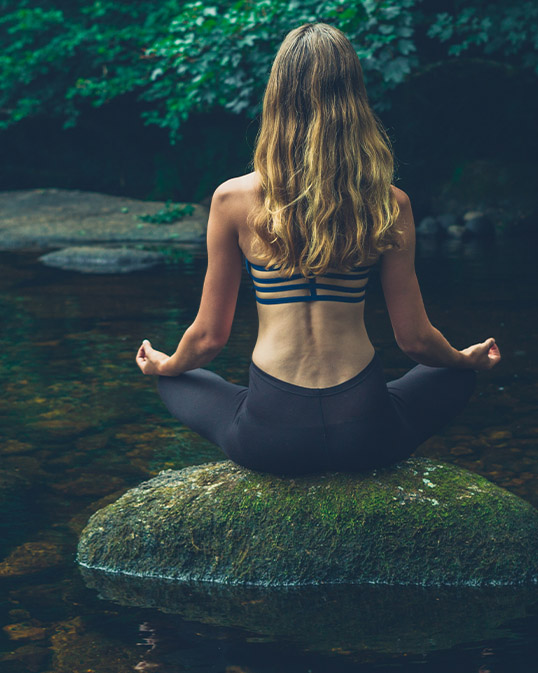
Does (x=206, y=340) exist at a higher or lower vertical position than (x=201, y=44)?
lower

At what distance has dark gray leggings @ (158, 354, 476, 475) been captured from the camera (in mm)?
3178

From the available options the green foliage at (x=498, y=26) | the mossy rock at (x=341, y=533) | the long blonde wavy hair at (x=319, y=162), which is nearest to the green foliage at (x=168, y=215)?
the green foliage at (x=498, y=26)

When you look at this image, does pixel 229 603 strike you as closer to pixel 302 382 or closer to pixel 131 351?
pixel 302 382

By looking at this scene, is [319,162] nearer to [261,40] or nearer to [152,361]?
[152,361]

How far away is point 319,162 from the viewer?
3.03 meters

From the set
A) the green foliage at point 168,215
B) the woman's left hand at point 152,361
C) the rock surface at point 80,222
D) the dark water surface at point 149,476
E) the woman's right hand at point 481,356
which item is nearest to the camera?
the dark water surface at point 149,476

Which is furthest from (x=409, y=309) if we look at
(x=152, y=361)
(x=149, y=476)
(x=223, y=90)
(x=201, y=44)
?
(x=223, y=90)

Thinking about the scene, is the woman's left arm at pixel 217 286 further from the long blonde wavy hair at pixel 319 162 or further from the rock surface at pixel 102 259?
the rock surface at pixel 102 259

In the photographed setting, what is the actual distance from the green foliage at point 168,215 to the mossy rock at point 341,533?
12.5 meters

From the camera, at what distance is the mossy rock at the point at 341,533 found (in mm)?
3238

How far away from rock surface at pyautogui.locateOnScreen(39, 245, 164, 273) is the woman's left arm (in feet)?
28.6

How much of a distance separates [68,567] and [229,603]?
0.69 metres

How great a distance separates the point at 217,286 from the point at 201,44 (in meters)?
9.87

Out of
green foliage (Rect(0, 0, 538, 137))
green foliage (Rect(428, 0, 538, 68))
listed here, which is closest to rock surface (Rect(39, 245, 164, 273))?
green foliage (Rect(0, 0, 538, 137))
